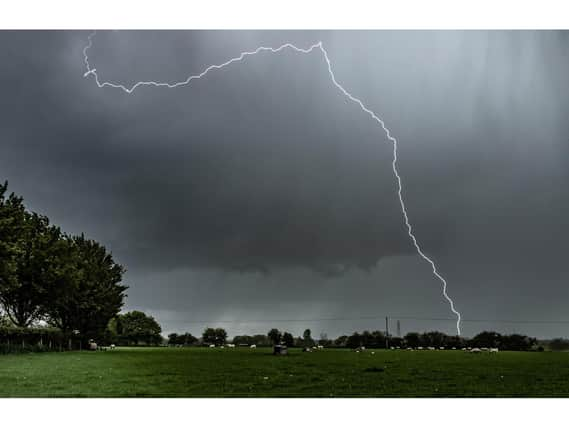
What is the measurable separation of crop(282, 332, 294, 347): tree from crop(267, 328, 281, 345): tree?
19 centimetres

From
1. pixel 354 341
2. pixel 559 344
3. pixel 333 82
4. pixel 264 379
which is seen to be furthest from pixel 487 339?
pixel 333 82

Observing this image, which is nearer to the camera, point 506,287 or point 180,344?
point 506,287

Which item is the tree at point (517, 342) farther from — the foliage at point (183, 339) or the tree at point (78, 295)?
the tree at point (78, 295)

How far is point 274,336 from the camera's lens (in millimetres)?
18141

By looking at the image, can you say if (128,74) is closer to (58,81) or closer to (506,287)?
(58,81)

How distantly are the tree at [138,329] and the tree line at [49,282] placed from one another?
2.59 ft

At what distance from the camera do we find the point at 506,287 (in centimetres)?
1590

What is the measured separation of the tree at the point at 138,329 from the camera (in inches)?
716

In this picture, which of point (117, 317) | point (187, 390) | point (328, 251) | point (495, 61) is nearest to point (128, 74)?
point (328, 251)

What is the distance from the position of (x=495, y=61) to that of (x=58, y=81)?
1139cm

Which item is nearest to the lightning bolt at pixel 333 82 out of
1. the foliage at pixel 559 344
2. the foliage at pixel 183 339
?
the foliage at pixel 559 344

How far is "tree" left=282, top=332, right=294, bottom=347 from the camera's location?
1822 cm

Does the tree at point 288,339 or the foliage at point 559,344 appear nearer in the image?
the foliage at point 559,344
